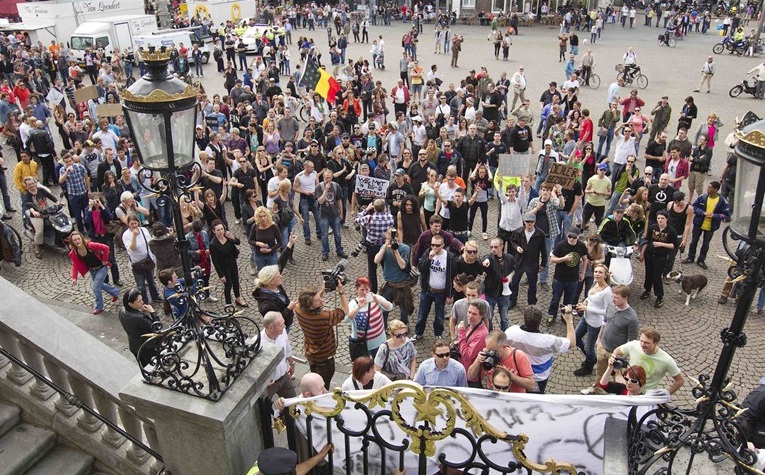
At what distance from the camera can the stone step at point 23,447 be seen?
452 cm

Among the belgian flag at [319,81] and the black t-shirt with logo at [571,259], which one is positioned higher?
the belgian flag at [319,81]

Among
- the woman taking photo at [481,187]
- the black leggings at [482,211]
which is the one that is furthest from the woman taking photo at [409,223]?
the black leggings at [482,211]

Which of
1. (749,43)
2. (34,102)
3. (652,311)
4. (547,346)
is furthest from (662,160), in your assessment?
(749,43)

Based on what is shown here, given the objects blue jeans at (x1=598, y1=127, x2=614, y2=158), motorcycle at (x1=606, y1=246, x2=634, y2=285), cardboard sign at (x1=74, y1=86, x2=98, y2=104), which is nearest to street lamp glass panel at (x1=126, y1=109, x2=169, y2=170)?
motorcycle at (x1=606, y1=246, x2=634, y2=285)

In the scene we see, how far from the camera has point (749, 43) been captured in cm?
3262

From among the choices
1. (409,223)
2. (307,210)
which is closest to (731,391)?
(409,223)

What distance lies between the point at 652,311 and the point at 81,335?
7993mm

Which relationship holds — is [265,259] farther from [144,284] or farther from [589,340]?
[589,340]

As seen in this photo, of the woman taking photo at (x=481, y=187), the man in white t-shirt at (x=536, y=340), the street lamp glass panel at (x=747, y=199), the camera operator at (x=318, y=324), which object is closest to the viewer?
the street lamp glass panel at (x=747, y=199)

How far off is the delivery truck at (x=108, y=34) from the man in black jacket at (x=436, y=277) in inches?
1052

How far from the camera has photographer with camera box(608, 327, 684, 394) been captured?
19.4 feet

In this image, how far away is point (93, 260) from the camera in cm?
925

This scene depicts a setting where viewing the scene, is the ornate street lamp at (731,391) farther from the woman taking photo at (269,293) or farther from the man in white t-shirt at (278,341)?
the woman taking photo at (269,293)

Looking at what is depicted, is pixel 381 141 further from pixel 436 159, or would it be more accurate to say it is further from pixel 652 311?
pixel 652 311
